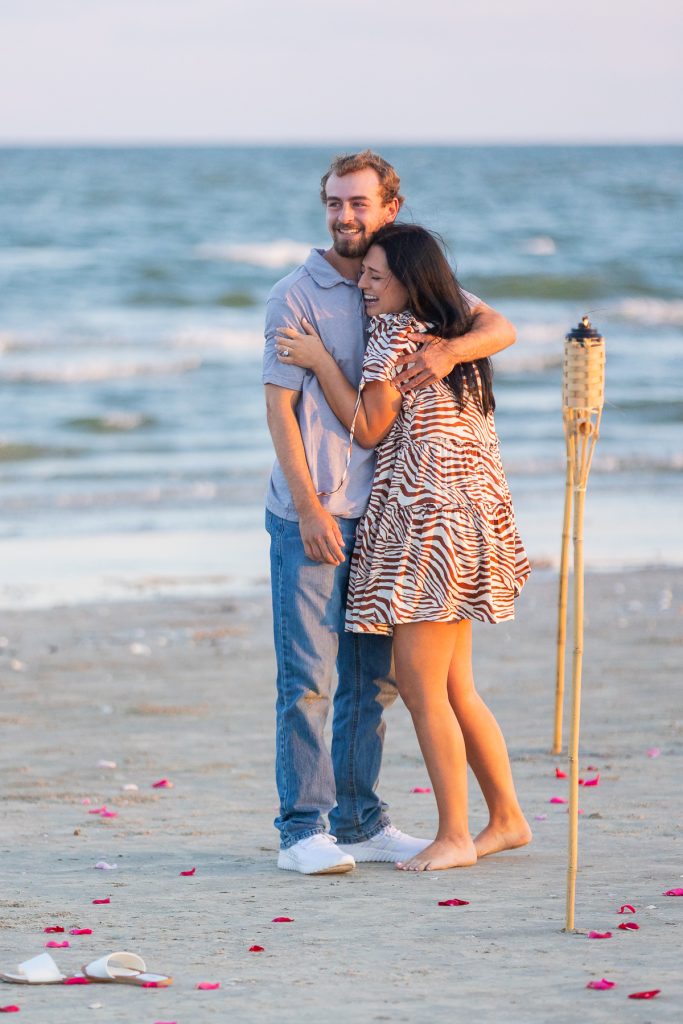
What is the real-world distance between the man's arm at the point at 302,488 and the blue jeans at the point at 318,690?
0.25ft

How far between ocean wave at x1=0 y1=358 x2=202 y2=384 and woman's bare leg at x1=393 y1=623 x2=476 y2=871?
14.2m

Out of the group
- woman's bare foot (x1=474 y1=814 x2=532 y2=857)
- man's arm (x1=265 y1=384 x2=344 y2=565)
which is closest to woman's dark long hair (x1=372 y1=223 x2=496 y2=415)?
man's arm (x1=265 y1=384 x2=344 y2=565)

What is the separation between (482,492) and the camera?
13.8 feet

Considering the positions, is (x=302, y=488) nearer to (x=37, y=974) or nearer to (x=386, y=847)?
(x=386, y=847)

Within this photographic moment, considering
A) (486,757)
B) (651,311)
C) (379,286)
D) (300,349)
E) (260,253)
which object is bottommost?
(486,757)

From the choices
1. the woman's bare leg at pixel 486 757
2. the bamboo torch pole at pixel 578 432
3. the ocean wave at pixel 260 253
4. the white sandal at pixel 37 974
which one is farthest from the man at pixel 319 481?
the ocean wave at pixel 260 253

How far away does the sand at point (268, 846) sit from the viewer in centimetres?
323

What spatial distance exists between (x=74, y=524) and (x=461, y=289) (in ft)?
22.6

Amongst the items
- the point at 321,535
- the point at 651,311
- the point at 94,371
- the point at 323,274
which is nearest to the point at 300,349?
the point at 323,274

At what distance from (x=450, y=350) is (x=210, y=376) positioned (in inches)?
559

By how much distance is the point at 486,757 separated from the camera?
4.41m

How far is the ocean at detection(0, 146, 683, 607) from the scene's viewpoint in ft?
33.3

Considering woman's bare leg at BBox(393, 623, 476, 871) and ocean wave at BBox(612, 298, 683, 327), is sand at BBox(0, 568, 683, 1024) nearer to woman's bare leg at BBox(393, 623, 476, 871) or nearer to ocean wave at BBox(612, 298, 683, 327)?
woman's bare leg at BBox(393, 623, 476, 871)

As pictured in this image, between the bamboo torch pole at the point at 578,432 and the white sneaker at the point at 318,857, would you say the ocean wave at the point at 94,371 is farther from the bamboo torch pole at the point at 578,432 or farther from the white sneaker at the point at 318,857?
the bamboo torch pole at the point at 578,432
